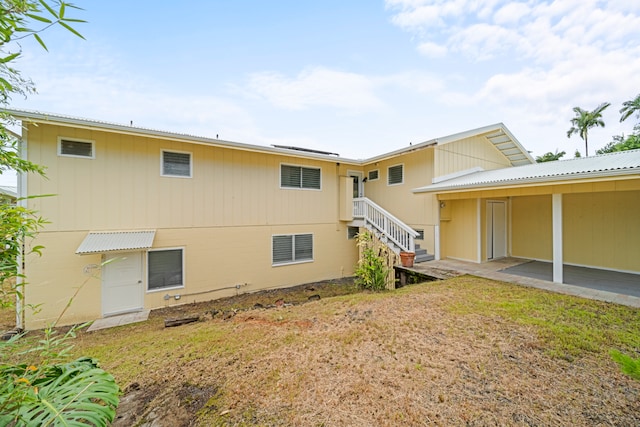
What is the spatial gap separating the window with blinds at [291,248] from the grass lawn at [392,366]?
3.93 m

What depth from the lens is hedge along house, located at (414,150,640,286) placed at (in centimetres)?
595

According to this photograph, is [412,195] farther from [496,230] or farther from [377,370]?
[377,370]

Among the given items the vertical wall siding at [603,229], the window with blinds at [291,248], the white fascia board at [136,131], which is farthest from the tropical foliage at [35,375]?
the vertical wall siding at [603,229]

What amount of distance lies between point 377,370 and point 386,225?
22.4 feet

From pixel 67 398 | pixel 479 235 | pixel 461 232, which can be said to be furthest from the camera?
pixel 461 232

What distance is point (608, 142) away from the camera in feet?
76.5

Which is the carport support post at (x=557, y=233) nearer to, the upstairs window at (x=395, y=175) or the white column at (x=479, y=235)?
the white column at (x=479, y=235)

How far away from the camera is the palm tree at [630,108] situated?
710 inches

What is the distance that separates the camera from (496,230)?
31.3 ft

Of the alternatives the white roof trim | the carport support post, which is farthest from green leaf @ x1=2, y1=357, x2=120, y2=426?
the white roof trim

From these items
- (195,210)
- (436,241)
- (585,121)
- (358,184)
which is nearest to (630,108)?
(585,121)

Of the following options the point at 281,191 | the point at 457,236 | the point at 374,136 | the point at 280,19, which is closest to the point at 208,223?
the point at 281,191

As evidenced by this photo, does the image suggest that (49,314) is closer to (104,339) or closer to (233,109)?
(104,339)

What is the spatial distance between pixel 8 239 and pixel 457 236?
1083 cm
